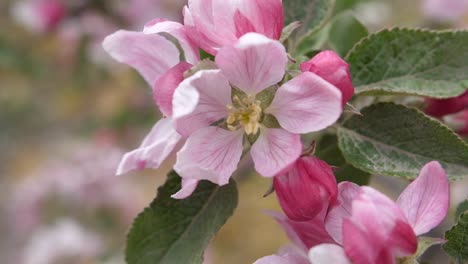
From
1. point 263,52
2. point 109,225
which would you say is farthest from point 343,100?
point 109,225

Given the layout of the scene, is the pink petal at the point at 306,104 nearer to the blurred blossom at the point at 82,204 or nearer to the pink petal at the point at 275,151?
the pink petal at the point at 275,151

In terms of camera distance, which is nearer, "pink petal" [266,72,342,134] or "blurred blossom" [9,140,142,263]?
"pink petal" [266,72,342,134]

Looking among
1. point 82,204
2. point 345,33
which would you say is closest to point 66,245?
point 82,204

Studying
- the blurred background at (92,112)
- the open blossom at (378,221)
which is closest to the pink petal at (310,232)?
the open blossom at (378,221)

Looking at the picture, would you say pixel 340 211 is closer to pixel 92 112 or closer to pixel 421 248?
pixel 421 248

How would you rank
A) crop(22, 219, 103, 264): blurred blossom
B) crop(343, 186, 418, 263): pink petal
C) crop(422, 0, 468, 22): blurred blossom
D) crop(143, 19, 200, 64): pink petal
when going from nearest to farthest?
crop(343, 186, 418, 263): pink petal < crop(143, 19, 200, 64): pink petal < crop(422, 0, 468, 22): blurred blossom < crop(22, 219, 103, 264): blurred blossom

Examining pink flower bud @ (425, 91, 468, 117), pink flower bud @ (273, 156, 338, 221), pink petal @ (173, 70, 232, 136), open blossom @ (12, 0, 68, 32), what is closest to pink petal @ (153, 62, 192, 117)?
pink petal @ (173, 70, 232, 136)

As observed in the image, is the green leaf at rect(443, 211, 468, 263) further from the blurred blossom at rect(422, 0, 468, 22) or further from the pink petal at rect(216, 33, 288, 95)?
the blurred blossom at rect(422, 0, 468, 22)
